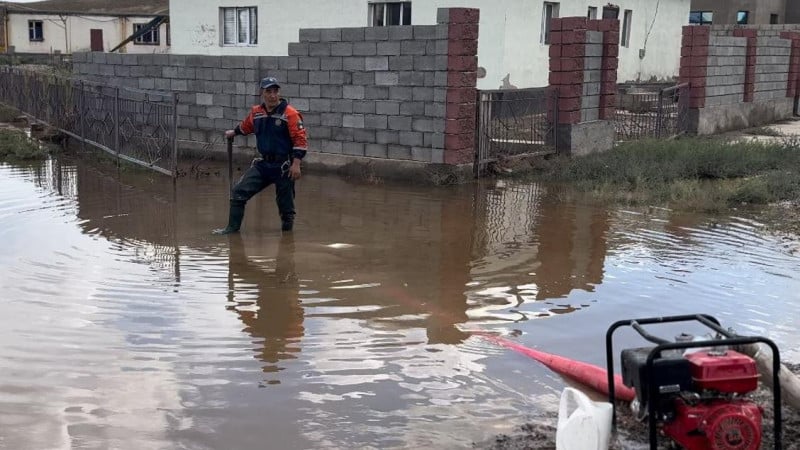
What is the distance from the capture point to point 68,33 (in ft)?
169

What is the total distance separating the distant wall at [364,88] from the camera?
11852 mm

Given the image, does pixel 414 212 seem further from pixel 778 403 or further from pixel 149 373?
pixel 778 403

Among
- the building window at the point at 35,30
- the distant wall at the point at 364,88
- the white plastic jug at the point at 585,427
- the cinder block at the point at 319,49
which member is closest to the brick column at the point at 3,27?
the building window at the point at 35,30

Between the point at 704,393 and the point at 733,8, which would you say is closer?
the point at 704,393

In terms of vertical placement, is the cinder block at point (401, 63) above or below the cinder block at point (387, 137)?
above

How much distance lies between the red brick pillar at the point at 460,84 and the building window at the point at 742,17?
28289 millimetres

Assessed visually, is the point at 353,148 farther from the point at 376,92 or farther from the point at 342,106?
the point at 376,92

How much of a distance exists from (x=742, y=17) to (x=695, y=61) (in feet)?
69.8

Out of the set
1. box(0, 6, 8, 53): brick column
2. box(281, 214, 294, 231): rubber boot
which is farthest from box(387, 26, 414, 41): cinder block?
box(0, 6, 8, 53): brick column

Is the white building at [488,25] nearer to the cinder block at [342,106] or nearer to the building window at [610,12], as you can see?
the building window at [610,12]

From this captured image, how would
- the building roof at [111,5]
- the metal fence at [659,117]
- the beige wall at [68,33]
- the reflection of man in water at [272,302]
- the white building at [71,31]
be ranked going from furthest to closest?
1. the building roof at [111,5]
2. the beige wall at [68,33]
3. the white building at [71,31]
4. the metal fence at [659,117]
5. the reflection of man in water at [272,302]

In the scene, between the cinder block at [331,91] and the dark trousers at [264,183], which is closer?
the dark trousers at [264,183]

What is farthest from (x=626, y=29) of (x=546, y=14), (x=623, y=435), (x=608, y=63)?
(x=623, y=435)

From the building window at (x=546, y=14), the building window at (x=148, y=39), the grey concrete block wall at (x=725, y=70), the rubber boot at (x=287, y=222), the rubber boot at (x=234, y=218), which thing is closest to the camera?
the rubber boot at (x=234, y=218)
